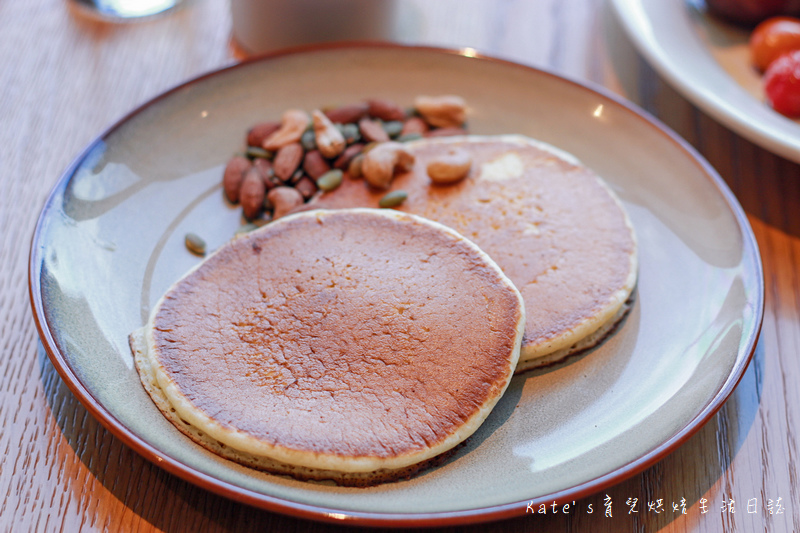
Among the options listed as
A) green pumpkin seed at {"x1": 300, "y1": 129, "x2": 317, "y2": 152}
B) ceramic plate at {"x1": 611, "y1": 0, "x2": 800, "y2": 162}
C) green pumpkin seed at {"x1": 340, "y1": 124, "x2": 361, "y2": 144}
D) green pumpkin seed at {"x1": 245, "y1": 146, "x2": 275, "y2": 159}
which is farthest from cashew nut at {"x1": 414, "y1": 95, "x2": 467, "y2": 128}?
ceramic plate at {"x1": 611, "y1": 0, "x2": 800, "y2": 162}

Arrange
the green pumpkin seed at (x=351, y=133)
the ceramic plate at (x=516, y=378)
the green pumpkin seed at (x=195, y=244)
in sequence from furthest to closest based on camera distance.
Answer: the green pumpkin seed at (x=351, y=133) → the green pumpkin seed at (x=195, y=244) → the ceramic plate at (x=516, y=378)

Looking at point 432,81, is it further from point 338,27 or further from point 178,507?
point 178,507

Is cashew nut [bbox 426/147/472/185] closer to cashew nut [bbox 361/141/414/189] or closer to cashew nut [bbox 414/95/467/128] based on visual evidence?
cashew nut [bbox 361/141/414/189]

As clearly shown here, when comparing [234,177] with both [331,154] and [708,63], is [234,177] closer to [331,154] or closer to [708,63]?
[331,154]

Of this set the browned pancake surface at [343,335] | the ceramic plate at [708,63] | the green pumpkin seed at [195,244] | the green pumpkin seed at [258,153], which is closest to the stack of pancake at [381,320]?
the browned pancake surface at [343,335]

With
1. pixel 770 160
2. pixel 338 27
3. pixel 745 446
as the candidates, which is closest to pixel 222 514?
pixel 745 446

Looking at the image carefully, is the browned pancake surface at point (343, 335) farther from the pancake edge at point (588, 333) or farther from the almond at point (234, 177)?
the almond at point (234, 177)

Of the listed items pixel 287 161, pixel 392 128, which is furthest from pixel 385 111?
pixel 287 161
